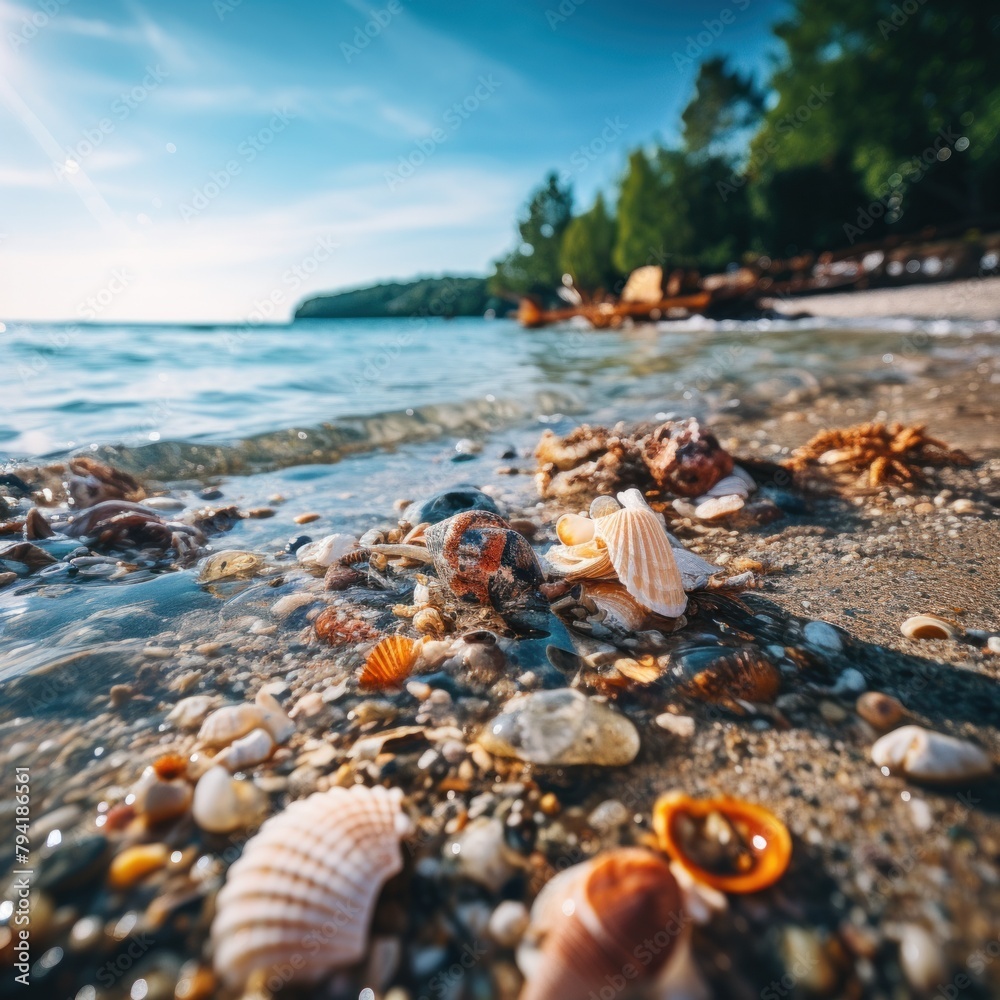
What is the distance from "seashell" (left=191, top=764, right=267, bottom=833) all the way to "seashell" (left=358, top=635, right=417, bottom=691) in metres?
0.50

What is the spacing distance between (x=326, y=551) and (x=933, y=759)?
263 cm

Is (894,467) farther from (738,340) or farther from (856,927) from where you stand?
(738,340)

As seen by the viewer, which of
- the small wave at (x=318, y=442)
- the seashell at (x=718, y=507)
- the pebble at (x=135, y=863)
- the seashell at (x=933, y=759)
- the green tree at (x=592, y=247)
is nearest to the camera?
the pebble at (x=135, y=863)

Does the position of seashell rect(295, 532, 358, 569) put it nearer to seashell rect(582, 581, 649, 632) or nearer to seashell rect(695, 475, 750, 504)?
seashell rect(582, 581, 649, 632)

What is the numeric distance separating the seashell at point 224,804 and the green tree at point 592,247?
2198 inches

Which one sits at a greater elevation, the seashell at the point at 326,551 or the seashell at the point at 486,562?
the seashell at the point at 486,562

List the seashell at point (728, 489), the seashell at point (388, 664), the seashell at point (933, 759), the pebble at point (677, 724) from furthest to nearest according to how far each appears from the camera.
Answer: the seashell at point (728, 489)
the seashell at point (388, 664)
the pebble at point (677, 724)
the seashell at point (933, 759)

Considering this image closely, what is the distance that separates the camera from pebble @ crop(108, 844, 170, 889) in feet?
3.80

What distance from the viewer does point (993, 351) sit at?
9555 millimetres

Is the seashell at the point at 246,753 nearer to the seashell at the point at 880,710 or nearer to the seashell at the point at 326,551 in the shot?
the seashell at the point at 326,551

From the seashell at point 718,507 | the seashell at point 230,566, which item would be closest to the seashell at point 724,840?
the seashell at point 718,507

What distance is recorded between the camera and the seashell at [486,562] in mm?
2156

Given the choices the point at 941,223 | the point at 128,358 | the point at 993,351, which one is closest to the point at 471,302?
the point at 941,223

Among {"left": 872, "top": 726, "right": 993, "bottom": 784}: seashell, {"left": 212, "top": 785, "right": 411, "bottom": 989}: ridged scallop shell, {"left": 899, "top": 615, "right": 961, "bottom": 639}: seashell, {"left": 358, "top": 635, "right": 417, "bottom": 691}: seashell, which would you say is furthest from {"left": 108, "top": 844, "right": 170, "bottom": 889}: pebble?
{"left": 899, "top": 615, "right": 961, "bottom": 639}: seashell
